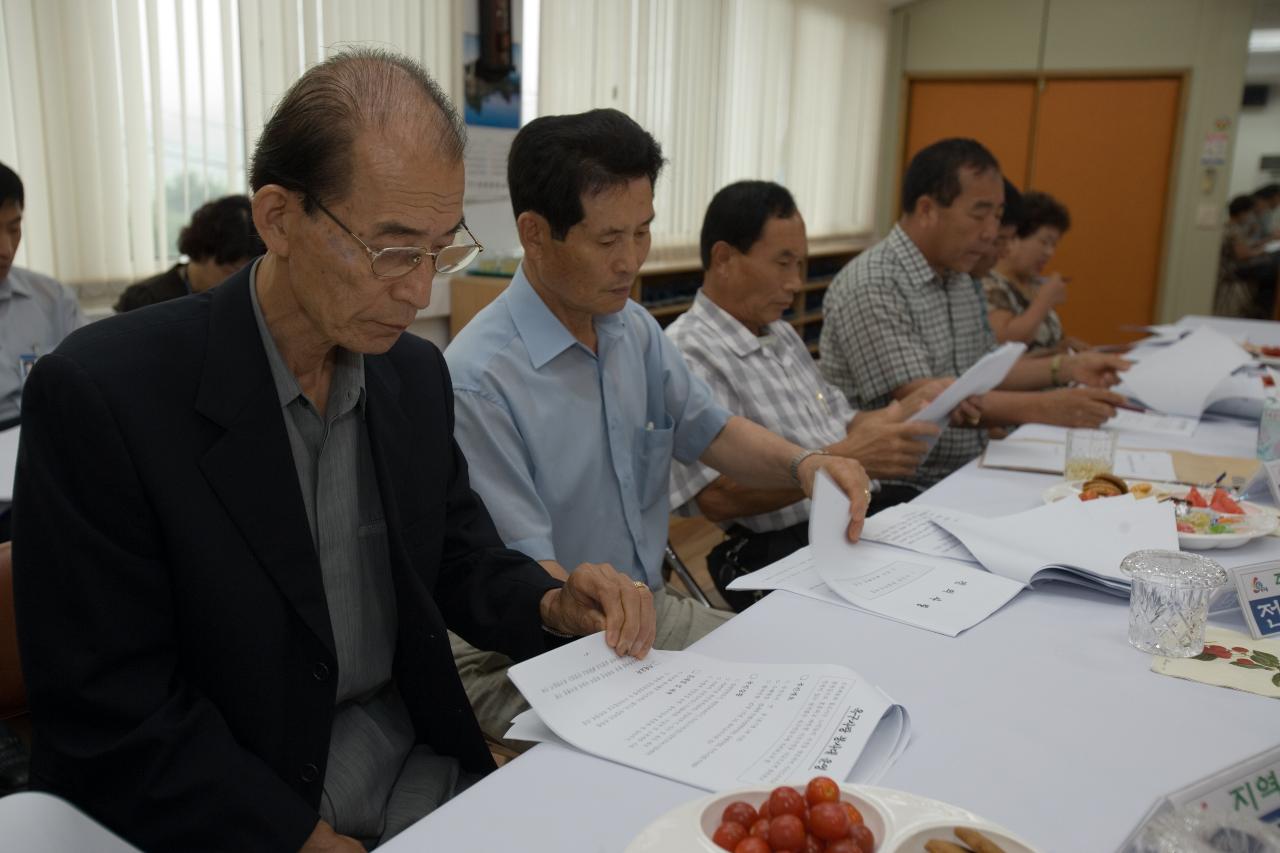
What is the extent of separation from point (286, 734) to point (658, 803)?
49 cm

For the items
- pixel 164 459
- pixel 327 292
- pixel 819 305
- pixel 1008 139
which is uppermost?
pixel 1008 139

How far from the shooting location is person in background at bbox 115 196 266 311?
3018 mm

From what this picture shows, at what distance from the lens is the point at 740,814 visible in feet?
2.34

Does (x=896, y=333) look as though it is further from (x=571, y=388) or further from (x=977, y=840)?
(x=977, y=840)

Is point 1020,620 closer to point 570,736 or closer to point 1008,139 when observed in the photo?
point 570,736

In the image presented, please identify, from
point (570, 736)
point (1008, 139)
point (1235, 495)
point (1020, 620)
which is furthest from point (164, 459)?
point (1008, 139)

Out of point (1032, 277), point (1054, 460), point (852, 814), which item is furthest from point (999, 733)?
point (1032, 277)

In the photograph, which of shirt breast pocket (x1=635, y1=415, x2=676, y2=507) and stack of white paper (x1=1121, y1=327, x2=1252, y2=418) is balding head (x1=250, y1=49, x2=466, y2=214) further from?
stack of white paper (x1=1121, y1=327, x2=1252, y2=418)

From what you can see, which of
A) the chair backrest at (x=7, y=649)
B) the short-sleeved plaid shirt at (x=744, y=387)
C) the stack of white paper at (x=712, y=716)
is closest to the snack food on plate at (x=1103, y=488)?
the short-sleeved plaid shirt at (x=744, y=387)

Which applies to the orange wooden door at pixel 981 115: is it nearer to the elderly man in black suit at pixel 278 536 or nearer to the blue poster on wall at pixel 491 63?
the blue poster on wall at pixel 491 63

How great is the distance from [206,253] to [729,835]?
9.40 ft

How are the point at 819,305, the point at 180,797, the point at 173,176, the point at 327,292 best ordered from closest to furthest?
the point at 180,797
the point at 327,292
the point at 173,176
the point at 819,305

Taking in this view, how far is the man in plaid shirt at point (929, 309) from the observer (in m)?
2.80

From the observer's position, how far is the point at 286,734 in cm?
114
